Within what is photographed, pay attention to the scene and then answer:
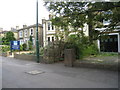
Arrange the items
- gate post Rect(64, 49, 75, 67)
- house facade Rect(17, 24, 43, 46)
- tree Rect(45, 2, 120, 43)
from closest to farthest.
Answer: tree Rect(45, 2, 120, 43) → gate post Rect(64, 49, 75, 67) → house facade Rect(17, 24, 43, 46)

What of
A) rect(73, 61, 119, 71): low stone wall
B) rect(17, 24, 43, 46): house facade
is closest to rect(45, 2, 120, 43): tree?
rect(73, 61, 119, 71): low stone wall

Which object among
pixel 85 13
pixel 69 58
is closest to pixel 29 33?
pixel 69 58

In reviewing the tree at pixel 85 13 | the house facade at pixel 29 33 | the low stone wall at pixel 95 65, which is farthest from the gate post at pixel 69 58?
the house facade at pixel 29 33

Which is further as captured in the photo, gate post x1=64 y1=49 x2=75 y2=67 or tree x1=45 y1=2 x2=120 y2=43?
gate post x1=64 y1=49 x2=75 y2=67

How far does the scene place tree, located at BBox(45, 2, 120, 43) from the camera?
23.0 feet

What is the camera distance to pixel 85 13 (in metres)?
7.35

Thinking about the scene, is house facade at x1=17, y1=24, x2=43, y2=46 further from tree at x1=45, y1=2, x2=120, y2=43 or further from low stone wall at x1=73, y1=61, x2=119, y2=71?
tree at x1=45, y1=2, x2=120, y2=43

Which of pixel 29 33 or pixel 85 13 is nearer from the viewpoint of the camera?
pixel 85 13

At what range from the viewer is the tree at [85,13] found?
7020 millimetres

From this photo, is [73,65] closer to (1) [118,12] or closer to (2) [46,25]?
(1) [118,12]

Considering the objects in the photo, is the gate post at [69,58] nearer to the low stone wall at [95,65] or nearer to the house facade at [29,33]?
the low stone wall at [95,65]

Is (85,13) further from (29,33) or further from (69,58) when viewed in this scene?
(29,33)

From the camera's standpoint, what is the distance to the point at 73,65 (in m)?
8.93

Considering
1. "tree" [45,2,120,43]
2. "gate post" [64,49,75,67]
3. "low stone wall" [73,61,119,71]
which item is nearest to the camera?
"tree" [45,2,120,43]
